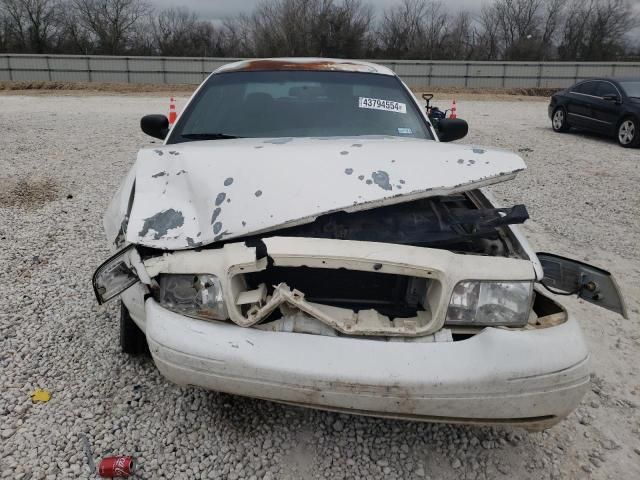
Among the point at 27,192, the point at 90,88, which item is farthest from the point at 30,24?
the point at 27,192

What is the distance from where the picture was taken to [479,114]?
53.0 feet

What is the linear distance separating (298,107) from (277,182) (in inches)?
53.8

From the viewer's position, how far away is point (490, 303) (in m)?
1.94

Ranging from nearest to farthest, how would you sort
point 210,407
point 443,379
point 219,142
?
point 443,379 < point 210,407 < point 219,142

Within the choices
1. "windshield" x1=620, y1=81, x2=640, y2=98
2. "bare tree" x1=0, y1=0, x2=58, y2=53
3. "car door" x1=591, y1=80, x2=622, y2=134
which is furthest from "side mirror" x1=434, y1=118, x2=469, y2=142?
"bare tree" x1=0, y1=0, x2=58, y2=53

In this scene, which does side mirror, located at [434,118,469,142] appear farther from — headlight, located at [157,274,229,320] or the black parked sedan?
the black parked sedan

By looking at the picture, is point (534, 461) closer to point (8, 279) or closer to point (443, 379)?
point (443, 379)

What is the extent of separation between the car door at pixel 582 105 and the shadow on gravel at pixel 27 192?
10530 millimetres

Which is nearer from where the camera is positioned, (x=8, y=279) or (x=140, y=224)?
(x=140, y=224)

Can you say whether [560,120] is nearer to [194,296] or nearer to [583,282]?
[583,282]

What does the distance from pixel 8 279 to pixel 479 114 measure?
15.0 metres

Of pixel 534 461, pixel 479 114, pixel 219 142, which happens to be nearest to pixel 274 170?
pixel 219 142

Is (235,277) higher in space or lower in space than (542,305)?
higher

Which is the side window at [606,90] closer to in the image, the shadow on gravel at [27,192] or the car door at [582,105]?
the car door at [582,105]
